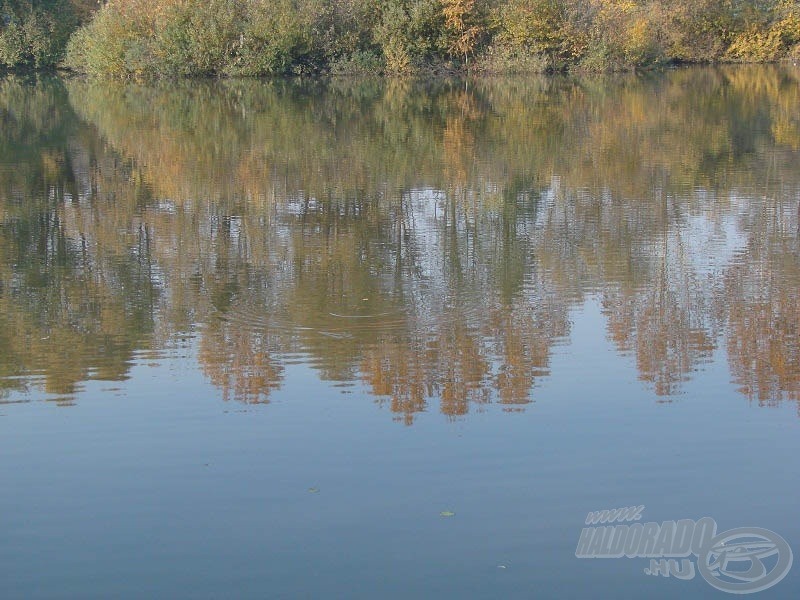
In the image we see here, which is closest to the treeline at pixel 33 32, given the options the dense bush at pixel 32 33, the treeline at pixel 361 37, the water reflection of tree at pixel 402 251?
the dense bush at pixel 32 33

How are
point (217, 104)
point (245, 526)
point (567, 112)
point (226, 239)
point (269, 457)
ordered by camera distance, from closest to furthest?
point (245, 526), point (269, 457), point (226, 239), point (567, 112), point (217, 104)

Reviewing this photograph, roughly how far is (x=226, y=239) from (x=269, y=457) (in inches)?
227

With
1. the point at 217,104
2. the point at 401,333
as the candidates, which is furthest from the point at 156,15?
the point at 401,333

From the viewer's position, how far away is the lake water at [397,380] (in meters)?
4.85

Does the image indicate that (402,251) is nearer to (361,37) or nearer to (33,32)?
(361,37)

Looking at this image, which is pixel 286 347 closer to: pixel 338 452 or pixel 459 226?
pixel 338 452

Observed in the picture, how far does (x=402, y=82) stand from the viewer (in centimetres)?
3894

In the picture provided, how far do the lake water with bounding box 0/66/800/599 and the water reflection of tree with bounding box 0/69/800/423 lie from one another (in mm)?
45

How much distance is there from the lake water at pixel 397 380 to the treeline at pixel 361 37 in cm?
2672

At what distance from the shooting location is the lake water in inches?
191

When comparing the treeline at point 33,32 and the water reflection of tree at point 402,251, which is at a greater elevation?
the treeline at point 33,32

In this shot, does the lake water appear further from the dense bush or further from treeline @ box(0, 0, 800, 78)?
the dense bush

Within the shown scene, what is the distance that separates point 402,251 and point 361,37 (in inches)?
1326

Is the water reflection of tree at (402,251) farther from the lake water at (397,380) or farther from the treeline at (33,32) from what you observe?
the treeline at (33,32)
